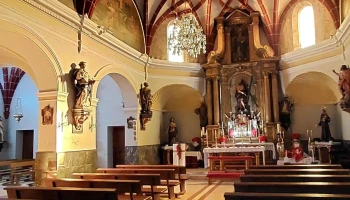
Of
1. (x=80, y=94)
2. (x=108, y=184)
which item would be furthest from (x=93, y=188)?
(x=80, y=94)

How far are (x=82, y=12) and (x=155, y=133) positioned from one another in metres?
6.81

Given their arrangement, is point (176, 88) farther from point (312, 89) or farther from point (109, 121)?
point (312, 89)

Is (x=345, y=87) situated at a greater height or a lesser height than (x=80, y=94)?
greater

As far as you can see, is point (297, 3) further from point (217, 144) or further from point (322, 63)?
point (217, 144)

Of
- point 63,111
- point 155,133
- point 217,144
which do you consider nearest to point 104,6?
point 63,111

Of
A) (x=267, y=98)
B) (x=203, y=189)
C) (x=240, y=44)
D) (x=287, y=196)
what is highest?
(x=240, y=44)

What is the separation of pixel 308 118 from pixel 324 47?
3674 millimetres

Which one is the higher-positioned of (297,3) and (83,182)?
(297,3)

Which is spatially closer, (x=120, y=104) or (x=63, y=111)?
(x=63, y=111)

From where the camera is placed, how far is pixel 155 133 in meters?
14.5

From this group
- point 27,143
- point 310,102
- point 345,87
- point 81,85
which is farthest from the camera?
point 27,143

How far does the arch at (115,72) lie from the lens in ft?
33.1

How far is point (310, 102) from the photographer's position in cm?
1406

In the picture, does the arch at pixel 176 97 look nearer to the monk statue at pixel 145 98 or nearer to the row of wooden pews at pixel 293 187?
the monk statue at pixel 145 98
